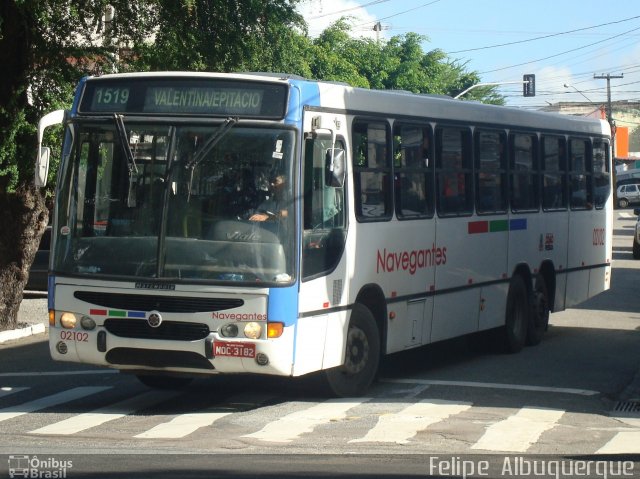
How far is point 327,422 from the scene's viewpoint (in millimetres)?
10586

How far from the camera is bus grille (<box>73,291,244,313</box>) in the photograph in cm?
1048

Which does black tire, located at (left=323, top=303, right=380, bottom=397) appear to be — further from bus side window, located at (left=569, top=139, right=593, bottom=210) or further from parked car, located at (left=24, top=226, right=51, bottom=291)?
parked car, located at (left=24, top=226, right=51, bottom=291)

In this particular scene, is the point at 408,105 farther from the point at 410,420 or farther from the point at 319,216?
the point at 410,420

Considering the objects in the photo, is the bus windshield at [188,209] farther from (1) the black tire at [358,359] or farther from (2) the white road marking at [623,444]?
(2) the white road marking at [623,444]

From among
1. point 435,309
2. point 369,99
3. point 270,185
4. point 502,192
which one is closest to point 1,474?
point 270,185

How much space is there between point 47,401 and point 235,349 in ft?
8.33

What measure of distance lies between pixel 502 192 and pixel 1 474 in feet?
29.9

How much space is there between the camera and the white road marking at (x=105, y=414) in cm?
1031

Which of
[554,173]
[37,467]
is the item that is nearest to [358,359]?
[37,467]

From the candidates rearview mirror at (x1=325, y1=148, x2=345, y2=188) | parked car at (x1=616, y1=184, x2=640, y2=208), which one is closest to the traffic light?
parked car at (x1=616, y1=184, x2=640, y2=208)

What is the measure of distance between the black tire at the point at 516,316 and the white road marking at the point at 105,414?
5.13 m

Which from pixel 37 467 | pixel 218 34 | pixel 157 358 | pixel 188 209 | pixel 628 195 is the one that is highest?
pixel 218 34

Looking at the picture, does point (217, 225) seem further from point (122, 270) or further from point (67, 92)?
point (67, 92)

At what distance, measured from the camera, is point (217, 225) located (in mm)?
10555
